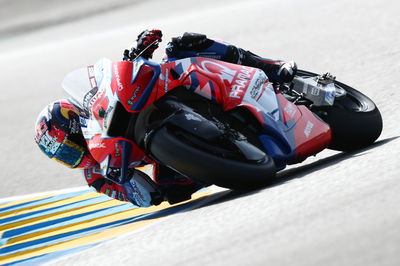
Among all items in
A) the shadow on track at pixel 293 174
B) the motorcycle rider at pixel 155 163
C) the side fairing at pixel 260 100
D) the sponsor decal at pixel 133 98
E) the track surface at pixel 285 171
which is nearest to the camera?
the track surface at pixel 285 171

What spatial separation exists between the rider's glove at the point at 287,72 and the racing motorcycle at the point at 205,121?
0.61 ft

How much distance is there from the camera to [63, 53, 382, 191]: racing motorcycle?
4.54m

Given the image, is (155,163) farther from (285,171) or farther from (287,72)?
(287,72)

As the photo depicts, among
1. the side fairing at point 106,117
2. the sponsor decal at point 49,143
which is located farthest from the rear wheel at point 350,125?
the sponsor decal at point 49,143

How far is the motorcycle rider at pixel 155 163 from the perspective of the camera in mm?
5430

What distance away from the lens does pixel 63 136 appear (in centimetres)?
548

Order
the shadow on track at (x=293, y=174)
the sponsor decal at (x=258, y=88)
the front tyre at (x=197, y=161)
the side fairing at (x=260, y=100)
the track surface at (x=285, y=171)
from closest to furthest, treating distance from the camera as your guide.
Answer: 1. the track surface at (x=285, y=171)
2. the front tyre at (x=197, y=161)
3. the shadow on track at (x=293, y=174)
4. the side fairing at (x=260, y=100)
5. the sponsor decal at (x=258, y=88)

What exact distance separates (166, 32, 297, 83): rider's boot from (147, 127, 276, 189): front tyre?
3.38 feet

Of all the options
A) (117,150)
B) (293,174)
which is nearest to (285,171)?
(293,174)

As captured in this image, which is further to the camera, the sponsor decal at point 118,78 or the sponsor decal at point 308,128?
the sponsor decal at point 308,128

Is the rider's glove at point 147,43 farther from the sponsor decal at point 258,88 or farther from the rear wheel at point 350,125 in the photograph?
the rear wheel at point 350,125

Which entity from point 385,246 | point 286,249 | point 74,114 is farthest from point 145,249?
point 74,114

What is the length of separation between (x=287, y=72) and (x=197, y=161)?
1457 mm

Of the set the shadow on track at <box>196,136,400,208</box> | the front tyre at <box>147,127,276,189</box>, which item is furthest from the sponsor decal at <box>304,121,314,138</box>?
the front tyre at <box>147,127,276,189</box>
